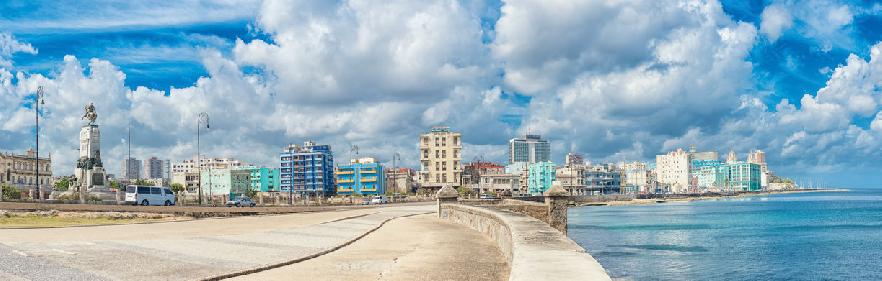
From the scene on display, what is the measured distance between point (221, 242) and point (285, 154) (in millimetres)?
177776

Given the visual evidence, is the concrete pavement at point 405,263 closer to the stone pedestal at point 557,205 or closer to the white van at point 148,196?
the stone pedestal at point 557,205

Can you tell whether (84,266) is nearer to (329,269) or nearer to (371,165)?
(329,269)

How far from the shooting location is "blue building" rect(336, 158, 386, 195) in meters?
172

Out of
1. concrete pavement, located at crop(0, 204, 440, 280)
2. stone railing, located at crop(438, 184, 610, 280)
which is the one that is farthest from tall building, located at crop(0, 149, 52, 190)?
stone railing, located at crop(438, 184, 610, 280)

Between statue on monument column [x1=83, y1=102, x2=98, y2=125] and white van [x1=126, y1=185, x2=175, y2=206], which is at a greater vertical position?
statue on monument column [x1=83, y1=102, x2=98, y2=125]

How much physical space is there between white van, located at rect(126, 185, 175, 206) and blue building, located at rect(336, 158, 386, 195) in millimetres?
114105

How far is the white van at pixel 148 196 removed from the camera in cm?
5172

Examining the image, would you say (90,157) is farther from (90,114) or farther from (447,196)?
(447,196)

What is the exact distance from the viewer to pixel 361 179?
173m

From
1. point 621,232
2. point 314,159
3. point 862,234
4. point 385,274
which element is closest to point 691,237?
point 621,232

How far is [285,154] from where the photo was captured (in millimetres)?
194250

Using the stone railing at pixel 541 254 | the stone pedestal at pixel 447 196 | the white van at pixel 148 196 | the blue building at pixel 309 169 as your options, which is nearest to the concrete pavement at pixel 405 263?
the stone railing at pixel 541 254

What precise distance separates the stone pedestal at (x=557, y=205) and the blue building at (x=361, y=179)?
141 meters

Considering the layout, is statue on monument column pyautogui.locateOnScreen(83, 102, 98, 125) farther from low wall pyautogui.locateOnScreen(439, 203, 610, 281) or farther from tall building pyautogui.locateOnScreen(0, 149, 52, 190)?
low wall pyautogui.locateOnScreen(439, 203, 610, 281)
